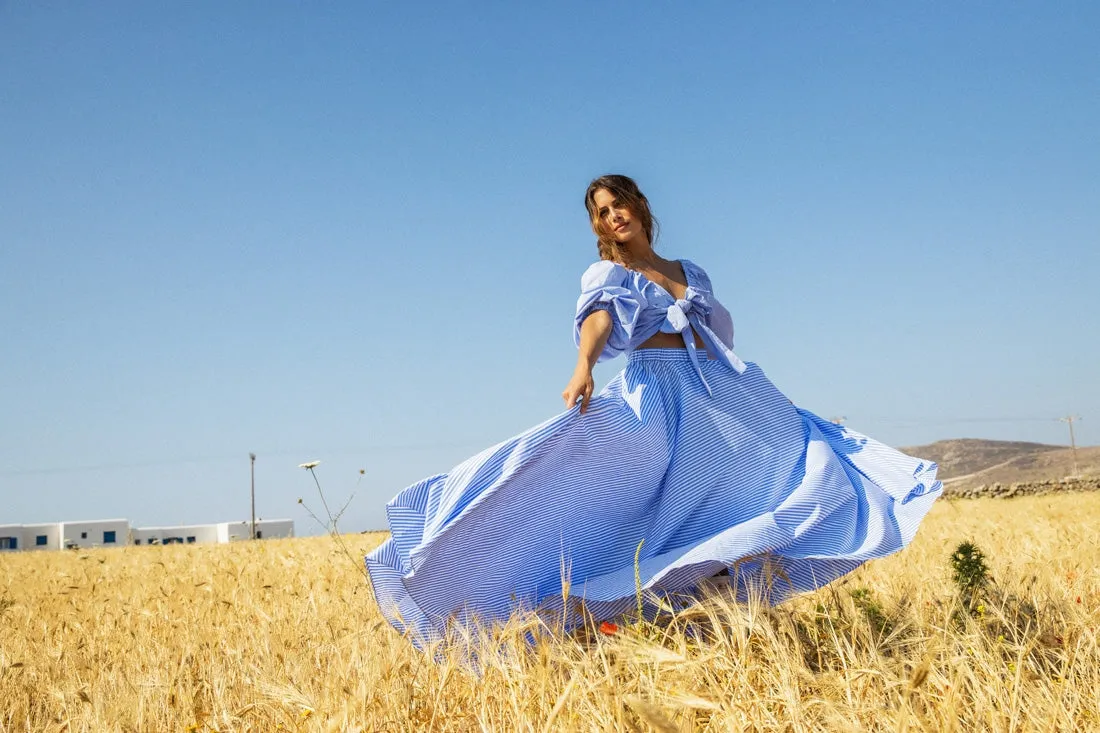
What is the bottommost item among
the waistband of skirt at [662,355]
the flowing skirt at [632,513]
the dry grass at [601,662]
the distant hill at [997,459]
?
the distant hill at [997,459]

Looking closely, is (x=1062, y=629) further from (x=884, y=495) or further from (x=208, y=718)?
(x=208, y=718)

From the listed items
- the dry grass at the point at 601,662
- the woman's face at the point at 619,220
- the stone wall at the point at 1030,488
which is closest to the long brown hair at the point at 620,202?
the woman's face at the point at 619,220

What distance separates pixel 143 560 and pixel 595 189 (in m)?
8.50

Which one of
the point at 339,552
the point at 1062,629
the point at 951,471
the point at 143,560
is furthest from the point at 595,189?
the point at 951,471

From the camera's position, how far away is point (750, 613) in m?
2.32

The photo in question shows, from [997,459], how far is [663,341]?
1373 inches

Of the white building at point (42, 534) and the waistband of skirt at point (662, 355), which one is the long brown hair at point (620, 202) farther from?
the white building at point (42, 534)

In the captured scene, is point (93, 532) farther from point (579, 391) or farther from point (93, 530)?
point (579, 391)

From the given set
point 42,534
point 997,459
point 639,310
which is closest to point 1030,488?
point 997,459

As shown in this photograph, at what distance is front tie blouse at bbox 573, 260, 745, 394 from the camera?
12.0 feet

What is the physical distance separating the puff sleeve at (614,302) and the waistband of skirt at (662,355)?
6 centimetres

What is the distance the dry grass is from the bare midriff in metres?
1.14

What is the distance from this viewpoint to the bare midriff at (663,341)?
376 cm

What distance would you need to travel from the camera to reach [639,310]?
12.0 feet
